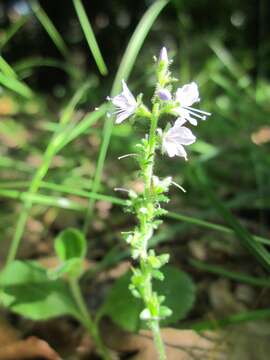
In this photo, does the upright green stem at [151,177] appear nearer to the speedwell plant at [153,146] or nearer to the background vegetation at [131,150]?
the speedwell plant at [153,146]

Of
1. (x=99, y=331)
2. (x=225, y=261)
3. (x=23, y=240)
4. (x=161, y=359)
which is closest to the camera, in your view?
A: (x=161, y=359)

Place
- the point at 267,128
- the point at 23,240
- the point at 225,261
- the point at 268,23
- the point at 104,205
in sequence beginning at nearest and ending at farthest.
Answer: the point at 225,261
the point at 23,240
the point at 104,205
the point at 267,128
the point at 268,23

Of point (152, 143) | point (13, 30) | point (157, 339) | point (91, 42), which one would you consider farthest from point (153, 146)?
point (13, 30)

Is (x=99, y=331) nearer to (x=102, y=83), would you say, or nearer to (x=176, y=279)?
(x=176, y=279)

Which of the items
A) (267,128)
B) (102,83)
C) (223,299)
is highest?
(102,83)

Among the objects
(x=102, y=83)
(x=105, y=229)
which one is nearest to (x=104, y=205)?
(x=105, y=229)

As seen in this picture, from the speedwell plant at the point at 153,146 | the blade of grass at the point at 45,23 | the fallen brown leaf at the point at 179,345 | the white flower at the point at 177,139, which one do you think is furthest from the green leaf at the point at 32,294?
the blade of grass at the point at 45,23
